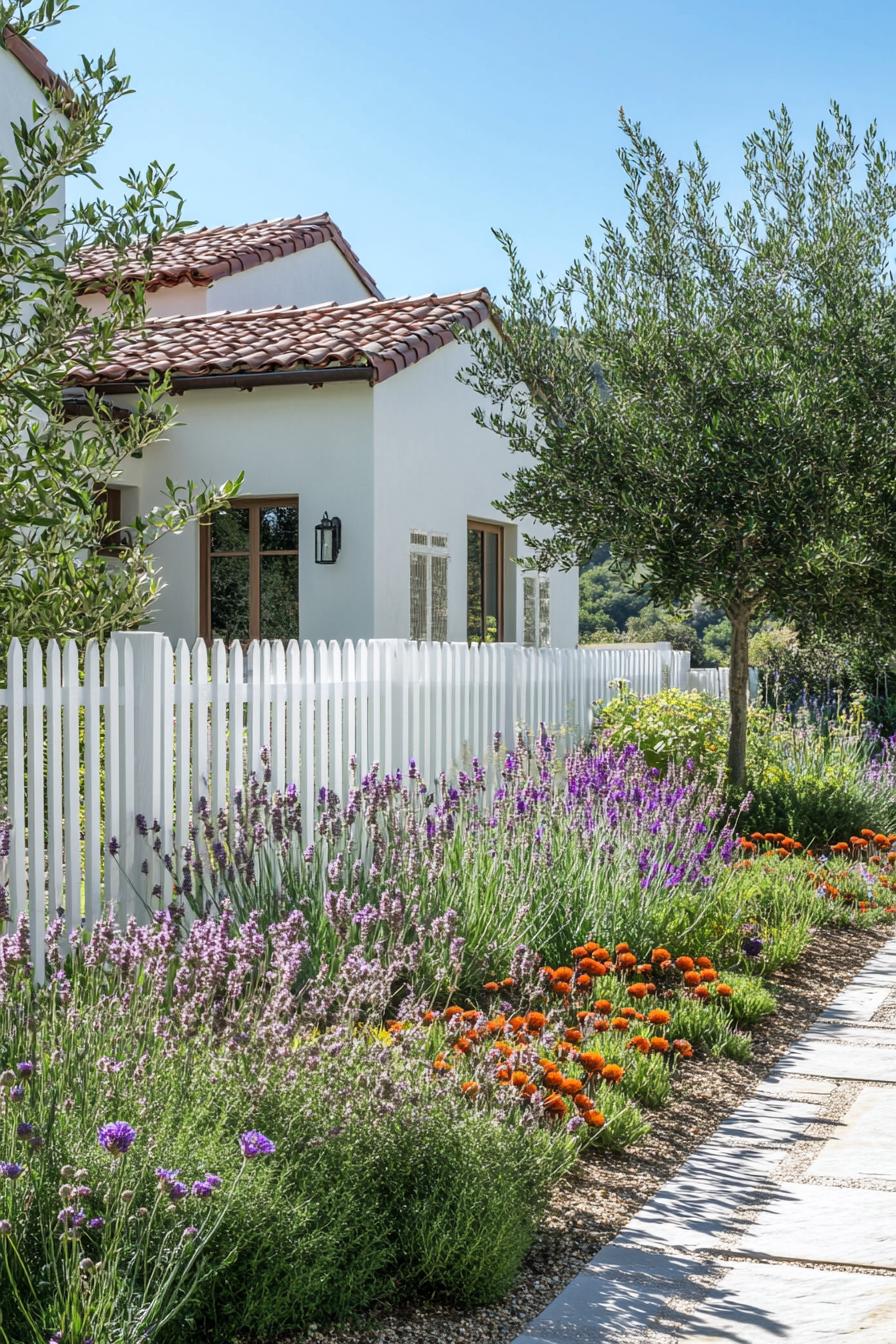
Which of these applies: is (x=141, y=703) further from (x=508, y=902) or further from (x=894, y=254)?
(x=894, y=254)

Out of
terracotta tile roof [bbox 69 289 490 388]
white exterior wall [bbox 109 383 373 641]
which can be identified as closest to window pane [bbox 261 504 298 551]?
white exterior wall [bbox 109 383 373 641]

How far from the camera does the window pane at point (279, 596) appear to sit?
561 inches

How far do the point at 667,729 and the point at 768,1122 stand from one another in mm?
6191

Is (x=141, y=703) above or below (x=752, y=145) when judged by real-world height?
below

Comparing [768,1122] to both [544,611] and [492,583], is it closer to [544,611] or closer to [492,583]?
[492,583]

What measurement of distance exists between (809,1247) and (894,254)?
29.4 feet

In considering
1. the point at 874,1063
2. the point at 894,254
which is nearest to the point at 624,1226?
the point at 874,1063

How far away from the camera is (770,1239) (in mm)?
3674

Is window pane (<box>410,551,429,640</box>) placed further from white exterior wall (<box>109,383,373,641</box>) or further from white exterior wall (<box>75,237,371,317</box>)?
white exterior wall (<box>75,237,371,317</box>)

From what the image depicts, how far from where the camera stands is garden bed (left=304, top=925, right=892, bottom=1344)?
3139 millimetres

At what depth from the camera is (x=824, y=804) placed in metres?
10.4

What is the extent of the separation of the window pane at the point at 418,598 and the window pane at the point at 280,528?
4.32 ft

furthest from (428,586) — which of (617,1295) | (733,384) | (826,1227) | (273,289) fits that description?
(617,1295)

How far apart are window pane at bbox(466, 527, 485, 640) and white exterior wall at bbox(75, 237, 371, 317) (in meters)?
5.15
